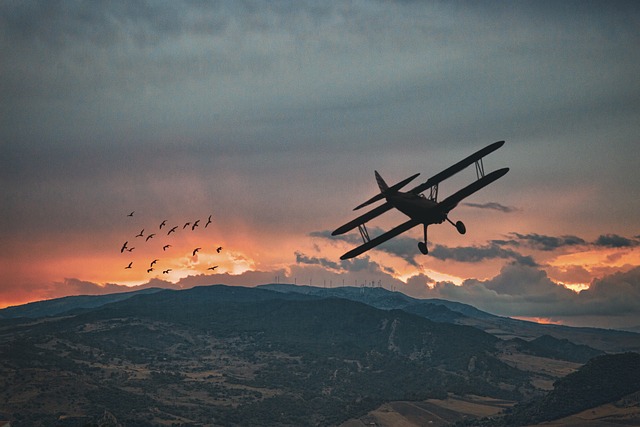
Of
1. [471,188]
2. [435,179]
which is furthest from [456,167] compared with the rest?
[471,188]

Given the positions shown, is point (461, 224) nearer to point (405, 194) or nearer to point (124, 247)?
point (405, 194)

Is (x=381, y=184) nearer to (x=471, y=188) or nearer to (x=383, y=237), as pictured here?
(x=383, y=237)

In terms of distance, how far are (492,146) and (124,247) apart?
84767 millimetres

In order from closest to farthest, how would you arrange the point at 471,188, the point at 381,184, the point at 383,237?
the point at 471,188
the point at 383,237
the point at 381,184

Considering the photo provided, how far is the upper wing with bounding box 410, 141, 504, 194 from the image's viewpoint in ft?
283

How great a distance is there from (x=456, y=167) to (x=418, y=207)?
36.2ft

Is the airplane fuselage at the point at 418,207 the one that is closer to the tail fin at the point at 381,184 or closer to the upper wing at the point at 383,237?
the upper wing at the point at 383,237

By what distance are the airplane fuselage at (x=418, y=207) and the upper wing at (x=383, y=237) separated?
0.95 meters

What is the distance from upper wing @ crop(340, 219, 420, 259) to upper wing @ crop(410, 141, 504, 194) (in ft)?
19.5

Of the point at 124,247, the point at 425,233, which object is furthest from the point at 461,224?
the point at 124,247

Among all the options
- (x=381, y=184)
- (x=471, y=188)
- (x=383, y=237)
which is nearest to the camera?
(x=471, y=188)

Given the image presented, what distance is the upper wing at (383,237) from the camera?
80938 mm

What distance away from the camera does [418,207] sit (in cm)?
8000

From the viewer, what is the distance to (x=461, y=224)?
259 ft
